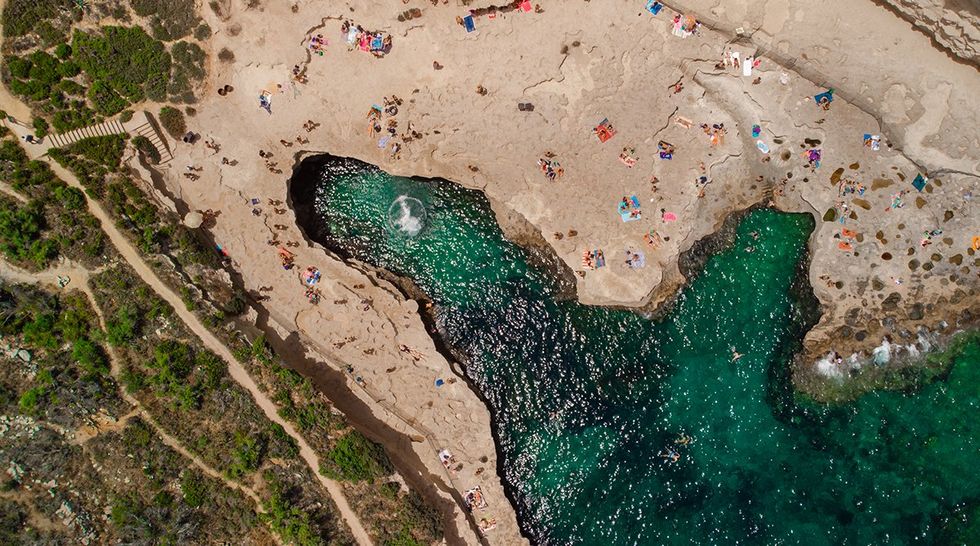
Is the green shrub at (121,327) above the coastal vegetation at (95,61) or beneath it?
beneath

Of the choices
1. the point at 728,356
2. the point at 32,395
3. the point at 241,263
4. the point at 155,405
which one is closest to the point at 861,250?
the point at 728,356

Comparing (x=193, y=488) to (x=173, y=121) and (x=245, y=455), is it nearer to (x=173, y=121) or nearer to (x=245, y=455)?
(x=245, y=455)

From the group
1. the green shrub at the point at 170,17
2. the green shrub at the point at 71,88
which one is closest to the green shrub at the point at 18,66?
the green shrub at the point at 71,88

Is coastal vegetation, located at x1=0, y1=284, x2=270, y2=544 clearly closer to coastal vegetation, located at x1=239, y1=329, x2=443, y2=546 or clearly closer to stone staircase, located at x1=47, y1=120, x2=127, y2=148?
coastal vegetation, located at x1=239, y1=329, x2=443, y2=546

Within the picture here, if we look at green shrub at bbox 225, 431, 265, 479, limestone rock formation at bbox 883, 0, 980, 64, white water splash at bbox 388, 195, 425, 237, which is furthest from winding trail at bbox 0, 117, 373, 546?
limestone rock formation at bbox 883, 0, 980, 64

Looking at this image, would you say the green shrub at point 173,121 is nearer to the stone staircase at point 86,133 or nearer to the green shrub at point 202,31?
the stone staircase at point 86,133

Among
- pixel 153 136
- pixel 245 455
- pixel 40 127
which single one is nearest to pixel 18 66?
pixel 40 127
